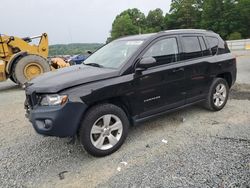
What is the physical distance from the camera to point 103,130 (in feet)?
11.5

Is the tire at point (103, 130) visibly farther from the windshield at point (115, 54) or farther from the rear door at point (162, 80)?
the windshield at point (115, 54)

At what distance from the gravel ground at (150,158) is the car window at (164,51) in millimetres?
1279

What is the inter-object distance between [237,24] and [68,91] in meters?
54.4

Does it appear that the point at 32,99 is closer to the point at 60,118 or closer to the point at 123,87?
the point at 60,118

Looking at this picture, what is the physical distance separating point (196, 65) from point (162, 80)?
944mm

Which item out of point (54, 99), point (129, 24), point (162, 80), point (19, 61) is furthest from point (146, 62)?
point (129, 24)

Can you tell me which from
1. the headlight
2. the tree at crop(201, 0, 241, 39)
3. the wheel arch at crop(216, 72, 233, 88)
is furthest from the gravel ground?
the tree at crop(201, 0, 241, 39)

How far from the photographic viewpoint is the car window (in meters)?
3.99

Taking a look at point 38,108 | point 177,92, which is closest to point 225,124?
point 177,92

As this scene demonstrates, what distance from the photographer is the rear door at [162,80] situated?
3.82m

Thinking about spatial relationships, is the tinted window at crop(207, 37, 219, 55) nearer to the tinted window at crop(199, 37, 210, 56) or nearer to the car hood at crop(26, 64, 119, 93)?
the tinted window at crop(199, 37, 210, 56)

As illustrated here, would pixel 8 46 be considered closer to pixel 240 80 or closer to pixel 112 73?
pixel 112 73

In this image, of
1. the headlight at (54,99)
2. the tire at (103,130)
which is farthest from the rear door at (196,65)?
the headlight at (54,99)

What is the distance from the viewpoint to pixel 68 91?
3209 mm
